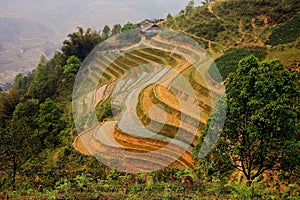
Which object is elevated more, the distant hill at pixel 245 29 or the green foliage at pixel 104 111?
the distant hill at pixel 245 29

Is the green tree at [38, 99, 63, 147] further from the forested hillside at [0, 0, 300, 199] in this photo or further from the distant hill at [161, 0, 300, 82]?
the distant hill at [161, 0, 300, 82]

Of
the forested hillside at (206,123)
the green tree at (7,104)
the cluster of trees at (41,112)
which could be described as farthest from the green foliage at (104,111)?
the green tree at (7,104)

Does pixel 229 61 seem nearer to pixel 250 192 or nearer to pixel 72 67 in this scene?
pixel 250 192

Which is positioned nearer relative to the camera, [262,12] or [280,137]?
[280,137]

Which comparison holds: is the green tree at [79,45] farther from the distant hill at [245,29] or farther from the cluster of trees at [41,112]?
the distant hill at [245,29]

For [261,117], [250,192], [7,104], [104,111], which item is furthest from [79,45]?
[250,192]

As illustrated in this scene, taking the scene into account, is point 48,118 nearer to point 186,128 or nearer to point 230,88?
point 186,128

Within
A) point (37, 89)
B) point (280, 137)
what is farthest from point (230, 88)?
point (37, 89)
